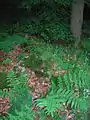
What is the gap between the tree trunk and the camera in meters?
9.59

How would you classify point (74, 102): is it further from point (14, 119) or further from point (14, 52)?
point (14, 52)

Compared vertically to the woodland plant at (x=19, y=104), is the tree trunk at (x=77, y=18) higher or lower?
higher

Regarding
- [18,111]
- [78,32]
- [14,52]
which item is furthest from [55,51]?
[18,111]

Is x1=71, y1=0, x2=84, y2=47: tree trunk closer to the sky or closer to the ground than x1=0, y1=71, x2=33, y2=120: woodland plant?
closer to the sky

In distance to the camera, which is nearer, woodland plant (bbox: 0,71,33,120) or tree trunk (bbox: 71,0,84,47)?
woodland plant (bbox: 0,71,33,120)

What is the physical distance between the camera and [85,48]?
9516 mm

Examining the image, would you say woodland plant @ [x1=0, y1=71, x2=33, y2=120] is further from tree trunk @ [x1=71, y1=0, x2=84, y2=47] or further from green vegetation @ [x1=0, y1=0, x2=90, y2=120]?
tree trunk @ [x1=71, y1=0, x2=84, y2=47]

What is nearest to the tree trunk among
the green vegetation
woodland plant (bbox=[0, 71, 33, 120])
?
the green vegetation

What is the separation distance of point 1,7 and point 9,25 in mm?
1549

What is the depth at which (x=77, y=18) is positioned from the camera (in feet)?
32.3

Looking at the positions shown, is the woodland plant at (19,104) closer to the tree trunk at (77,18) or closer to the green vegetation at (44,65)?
the green vegetation at (44,65)

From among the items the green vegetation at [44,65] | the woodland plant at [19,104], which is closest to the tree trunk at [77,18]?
the green vegetation at [44,65]

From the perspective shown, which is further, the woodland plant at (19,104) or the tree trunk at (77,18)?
the tree trunk at (77,18)

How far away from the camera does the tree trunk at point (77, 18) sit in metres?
9.59
